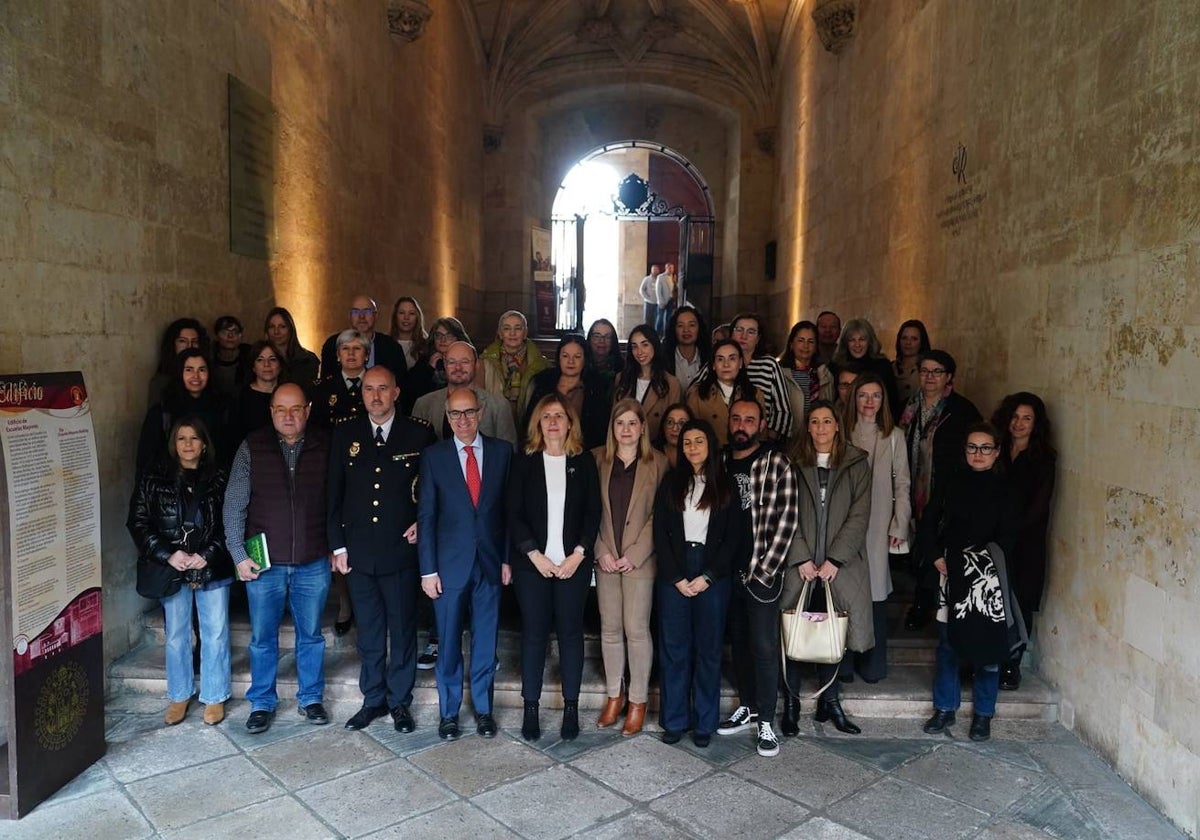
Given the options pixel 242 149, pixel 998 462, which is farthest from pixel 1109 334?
pixel 242 149

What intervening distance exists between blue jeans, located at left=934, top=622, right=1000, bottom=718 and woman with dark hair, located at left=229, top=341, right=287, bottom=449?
11.4 feet

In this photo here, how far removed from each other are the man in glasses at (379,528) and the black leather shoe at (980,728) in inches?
102

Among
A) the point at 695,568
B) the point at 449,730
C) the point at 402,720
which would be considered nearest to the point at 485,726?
the point at 449,730

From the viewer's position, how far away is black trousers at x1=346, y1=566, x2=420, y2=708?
13.1ft

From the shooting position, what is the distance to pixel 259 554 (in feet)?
12.9

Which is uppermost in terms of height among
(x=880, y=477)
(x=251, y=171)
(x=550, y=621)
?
(x=251, y=171)

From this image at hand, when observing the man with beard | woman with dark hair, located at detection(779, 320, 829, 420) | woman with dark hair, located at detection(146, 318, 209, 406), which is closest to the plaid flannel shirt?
the man with beard

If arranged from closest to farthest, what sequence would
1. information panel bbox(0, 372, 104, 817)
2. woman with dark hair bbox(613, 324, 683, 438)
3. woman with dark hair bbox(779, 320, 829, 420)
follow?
information panel bbox(0, 372, 104, 817), woman with dark hair bbox(613, 324, 683, 438), woman with dark hair bbox(779, 320, 829, 420)

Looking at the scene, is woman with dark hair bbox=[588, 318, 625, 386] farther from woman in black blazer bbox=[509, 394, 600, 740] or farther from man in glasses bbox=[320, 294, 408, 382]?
man in glasses bbox=[320, 294, 408, 382]

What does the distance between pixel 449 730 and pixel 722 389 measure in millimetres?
2064

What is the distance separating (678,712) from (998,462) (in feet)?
6.08

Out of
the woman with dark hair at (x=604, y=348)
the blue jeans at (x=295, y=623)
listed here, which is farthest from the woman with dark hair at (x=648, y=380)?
the blue jeans at (x=295, y=623)

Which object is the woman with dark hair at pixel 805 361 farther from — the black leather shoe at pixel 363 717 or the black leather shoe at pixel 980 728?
the black leather shoe at pixel 363 717

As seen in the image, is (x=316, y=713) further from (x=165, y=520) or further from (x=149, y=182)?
(x=149, y=182)
